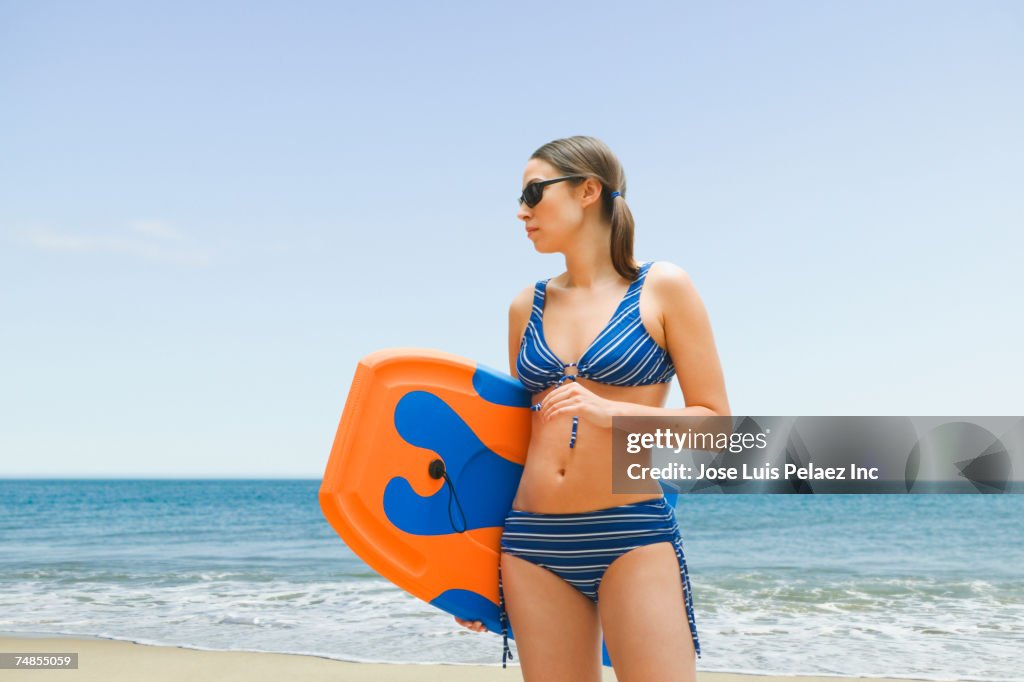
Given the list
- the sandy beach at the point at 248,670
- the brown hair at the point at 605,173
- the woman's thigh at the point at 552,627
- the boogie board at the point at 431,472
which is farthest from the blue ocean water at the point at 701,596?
the brown hair at the point at 605,173

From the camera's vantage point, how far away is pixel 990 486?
2.64 m

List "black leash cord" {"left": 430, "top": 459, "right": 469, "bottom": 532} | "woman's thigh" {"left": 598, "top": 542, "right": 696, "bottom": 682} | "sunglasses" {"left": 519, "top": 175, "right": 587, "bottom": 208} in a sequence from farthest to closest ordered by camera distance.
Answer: "black leash cord" {"left": 430, "top": 459, "right": 469, "bottom": 532} < "sunglasses" {"left": 519, "top": 175, "right": 587, "bottom": 208} < "woman's thigh" {"left": 598, "top": 542, "right": 696, "bottom": 682}

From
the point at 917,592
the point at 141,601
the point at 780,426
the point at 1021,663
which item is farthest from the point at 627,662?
the point at 917,592

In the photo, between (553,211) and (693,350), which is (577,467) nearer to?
(693,350)

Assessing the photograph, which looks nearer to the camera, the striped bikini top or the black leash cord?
the striped bikini top

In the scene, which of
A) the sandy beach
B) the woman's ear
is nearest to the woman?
the woman's ear

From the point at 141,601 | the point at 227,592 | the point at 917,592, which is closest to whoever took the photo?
the point at 141,601

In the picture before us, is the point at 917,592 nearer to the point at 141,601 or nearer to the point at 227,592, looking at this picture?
the point at 227,592

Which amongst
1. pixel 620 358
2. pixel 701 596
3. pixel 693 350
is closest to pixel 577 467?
pixel 620 358

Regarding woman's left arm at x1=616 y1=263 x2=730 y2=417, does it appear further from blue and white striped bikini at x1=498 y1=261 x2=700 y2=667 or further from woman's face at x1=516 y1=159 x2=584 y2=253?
woman's face at x1=516 y1=159 x2=584 y2=253

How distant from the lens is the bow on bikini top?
1924 millimetres

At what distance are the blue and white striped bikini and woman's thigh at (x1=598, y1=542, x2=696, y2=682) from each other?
0.09 ft

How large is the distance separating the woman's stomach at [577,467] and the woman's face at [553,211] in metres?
0.35

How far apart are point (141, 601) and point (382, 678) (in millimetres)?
4246
